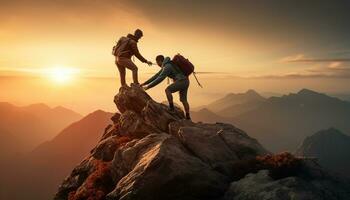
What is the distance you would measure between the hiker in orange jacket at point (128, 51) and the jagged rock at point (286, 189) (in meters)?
13.0

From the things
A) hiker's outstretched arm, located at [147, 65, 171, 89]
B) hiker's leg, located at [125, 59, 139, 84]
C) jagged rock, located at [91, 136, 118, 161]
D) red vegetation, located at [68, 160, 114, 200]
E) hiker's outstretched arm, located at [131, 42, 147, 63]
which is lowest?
red vegetation, located at [68, 160, 114, 200]

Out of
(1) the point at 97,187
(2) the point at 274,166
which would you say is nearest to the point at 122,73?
(1) the point at 97,187

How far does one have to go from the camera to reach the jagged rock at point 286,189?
12844 millimetres

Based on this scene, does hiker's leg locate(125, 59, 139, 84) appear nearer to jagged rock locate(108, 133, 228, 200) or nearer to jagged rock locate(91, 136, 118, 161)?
jagged rock locate(91, 136, 118, 161)

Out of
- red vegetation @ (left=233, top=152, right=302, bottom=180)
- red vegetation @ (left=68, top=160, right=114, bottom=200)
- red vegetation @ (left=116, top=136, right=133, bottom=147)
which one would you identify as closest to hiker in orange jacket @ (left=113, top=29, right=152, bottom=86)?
red vegetation @ (left=116, top=136, right=133, bottom=147)

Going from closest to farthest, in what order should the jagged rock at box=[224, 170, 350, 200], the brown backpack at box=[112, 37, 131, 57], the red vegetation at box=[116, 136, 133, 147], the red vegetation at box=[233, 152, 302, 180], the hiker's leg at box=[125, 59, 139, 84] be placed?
the jagged rock at box=[224, 170, 350, 200] < the red vegetation at box=[233, 152, 302, 180] < the red vegetation at box=[116, 136, 133, 147] < the brown backpack at box=[112, 37, 131, 57] < the hiker's leg at box=[125, 59, 139, 84]

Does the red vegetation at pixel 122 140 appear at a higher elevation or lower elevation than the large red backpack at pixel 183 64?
lower

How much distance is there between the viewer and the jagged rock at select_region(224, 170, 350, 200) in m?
12.8


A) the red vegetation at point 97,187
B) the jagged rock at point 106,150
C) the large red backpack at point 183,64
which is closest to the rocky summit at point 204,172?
the red vegetation at point 97,187

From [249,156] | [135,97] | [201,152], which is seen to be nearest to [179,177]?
[201,152]

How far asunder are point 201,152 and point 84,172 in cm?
1149

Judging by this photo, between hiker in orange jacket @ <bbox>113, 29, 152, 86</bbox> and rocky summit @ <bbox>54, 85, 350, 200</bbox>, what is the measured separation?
632 centimetres

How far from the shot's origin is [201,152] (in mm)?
17797

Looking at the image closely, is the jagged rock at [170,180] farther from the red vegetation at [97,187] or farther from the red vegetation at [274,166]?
the red vegetation at [97,187]
